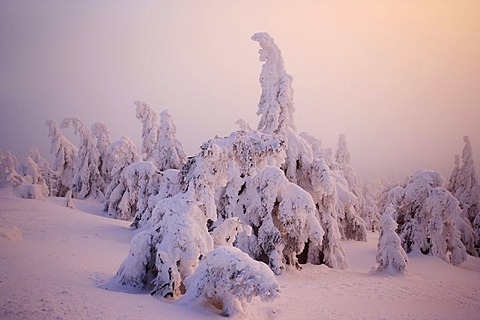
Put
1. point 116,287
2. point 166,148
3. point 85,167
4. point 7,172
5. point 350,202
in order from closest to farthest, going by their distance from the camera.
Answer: point 116,287, point 350,202, point 7,172, point 166,148, point 85,167

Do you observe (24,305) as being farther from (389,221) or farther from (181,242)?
(389,221)

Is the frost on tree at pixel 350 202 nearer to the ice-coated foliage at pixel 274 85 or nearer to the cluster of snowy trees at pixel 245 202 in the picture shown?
the cluster of snowy trees at pixel 245 202

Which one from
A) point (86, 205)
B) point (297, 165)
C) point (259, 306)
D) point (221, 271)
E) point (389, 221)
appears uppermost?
point (297, 165)

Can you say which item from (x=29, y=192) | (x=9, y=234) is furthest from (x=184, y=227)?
(x=29, y=192)

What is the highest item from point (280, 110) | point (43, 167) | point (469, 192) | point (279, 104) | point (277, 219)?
point (279, 104)

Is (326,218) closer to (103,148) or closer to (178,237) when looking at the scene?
(178,237)

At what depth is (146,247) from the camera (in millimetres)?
10383

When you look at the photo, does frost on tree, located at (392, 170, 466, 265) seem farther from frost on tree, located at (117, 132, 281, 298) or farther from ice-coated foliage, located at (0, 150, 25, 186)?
ice-coated foliage, located at (0, 150, 25, 186)

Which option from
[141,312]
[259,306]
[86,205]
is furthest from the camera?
[86,205]

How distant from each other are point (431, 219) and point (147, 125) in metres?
29.9

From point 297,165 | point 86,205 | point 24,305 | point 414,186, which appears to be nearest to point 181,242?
point 24,305

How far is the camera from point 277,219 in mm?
18609

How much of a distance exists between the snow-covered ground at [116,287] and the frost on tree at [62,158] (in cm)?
1935

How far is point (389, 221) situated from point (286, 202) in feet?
21.2
